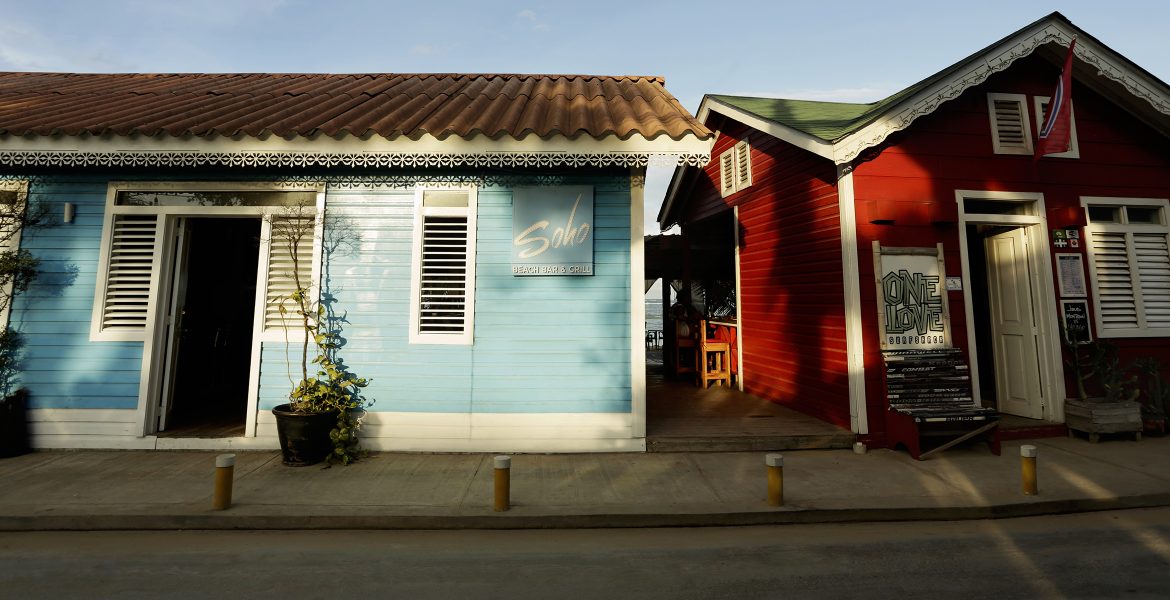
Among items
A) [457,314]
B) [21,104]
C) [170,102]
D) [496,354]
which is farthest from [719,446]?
[21,104]

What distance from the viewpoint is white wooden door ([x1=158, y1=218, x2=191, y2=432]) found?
5766mm

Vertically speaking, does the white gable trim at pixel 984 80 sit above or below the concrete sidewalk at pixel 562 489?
above

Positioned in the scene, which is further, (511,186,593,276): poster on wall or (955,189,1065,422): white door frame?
(955,189,1065,422): white door frame

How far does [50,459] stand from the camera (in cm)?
513

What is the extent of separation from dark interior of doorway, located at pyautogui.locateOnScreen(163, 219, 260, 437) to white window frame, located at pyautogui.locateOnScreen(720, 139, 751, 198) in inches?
362

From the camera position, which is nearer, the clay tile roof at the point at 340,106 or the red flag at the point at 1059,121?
the clay tile roof at the point at 340,106

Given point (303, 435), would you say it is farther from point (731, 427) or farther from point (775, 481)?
point (731, 427)

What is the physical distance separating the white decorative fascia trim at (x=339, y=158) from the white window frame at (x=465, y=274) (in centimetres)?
55

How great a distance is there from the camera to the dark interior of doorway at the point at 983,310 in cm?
729

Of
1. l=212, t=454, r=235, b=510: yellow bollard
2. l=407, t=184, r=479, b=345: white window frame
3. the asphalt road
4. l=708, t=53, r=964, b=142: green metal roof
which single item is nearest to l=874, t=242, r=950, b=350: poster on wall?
l=708, t=53, r=964, b=142: green metal roof

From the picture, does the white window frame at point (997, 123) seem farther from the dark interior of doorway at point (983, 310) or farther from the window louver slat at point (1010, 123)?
Result: the dark interior of doorway at point (983, 310)

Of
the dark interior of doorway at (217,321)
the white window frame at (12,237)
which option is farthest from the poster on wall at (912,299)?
the white window frame at (12,237)

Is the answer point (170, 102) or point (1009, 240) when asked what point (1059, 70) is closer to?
point (1009, 240)

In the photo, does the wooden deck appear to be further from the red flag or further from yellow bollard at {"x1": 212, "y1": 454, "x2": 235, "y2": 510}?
the red flag
